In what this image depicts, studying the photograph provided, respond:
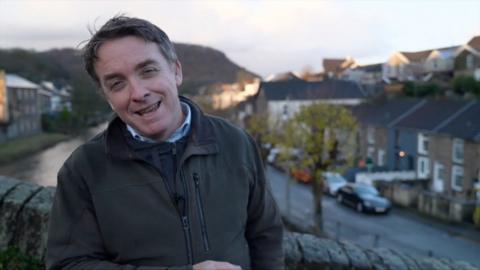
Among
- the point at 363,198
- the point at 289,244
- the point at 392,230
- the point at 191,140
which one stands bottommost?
the point at 392,230

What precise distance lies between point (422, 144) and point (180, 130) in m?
17.6

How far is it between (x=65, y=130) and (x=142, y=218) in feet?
22.1

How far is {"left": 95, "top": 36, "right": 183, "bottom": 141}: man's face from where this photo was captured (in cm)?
149

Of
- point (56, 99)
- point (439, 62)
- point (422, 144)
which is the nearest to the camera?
point (439, 62)

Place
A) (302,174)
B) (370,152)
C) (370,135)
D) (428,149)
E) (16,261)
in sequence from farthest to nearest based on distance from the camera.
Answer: (370,135) < (370,152) < (302,174) < (428,149) < (16,261)

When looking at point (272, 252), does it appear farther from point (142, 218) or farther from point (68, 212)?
point (68, 212)

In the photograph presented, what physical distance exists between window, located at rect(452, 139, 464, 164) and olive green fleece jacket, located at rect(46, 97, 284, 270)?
44.0ft

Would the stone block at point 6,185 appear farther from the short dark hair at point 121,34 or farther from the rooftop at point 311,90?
the rooftop at point 311,90

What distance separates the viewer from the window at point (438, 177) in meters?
15.7

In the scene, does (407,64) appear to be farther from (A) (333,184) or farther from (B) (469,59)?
(A) (333,184)

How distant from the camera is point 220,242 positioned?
62.7 inches

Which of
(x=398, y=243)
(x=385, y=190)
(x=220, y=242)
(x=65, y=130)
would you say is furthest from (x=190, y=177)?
(x=385, y=190)

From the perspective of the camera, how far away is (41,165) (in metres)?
5.46

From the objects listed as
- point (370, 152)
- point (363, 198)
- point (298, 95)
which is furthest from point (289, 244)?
point (298, 95)
